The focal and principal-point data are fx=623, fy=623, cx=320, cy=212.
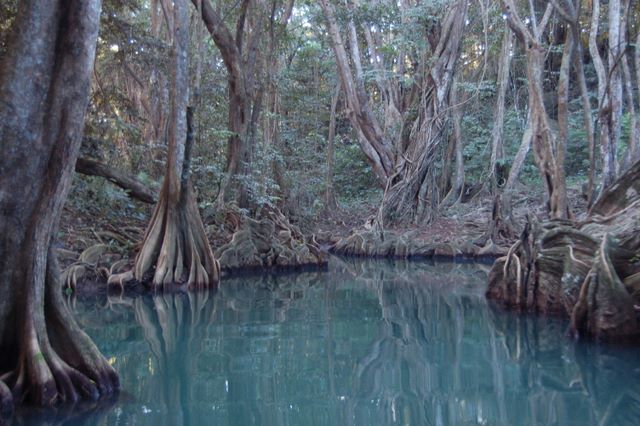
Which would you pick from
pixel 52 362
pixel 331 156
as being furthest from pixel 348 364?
pixel 331 156

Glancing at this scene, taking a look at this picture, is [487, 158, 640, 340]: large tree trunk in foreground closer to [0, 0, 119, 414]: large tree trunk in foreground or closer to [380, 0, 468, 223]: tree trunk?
[0, 0, 119, 414]: large tree trunk in foreground

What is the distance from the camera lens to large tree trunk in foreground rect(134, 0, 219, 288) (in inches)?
412

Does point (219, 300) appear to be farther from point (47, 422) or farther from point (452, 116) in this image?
point (452, 116)

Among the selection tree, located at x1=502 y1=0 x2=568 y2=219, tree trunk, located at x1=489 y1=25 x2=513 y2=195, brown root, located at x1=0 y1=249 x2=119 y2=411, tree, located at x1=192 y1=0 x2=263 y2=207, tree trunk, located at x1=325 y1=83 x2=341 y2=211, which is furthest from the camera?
tree trunk, located at x1=325 y1=83 x2=341 y2=211

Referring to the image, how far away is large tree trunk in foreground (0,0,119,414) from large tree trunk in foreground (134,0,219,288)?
222 inches

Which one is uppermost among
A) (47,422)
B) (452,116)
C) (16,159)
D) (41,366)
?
(452,116)

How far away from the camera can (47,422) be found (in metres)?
4.26

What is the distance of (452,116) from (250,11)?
8.03 meters

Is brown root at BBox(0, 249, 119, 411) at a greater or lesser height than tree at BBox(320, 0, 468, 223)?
lesser

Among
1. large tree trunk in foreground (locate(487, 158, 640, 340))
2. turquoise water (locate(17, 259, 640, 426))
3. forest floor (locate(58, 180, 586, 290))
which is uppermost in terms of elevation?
forest floor (locate(58, 180, 586, 290))

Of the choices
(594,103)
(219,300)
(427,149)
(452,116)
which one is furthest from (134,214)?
(594,103)

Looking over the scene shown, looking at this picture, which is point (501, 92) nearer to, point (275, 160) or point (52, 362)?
point (275, 160)

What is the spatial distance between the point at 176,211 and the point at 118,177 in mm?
1207

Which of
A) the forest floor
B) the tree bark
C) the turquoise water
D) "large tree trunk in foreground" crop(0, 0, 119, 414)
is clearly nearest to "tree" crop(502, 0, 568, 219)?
the forest floor
